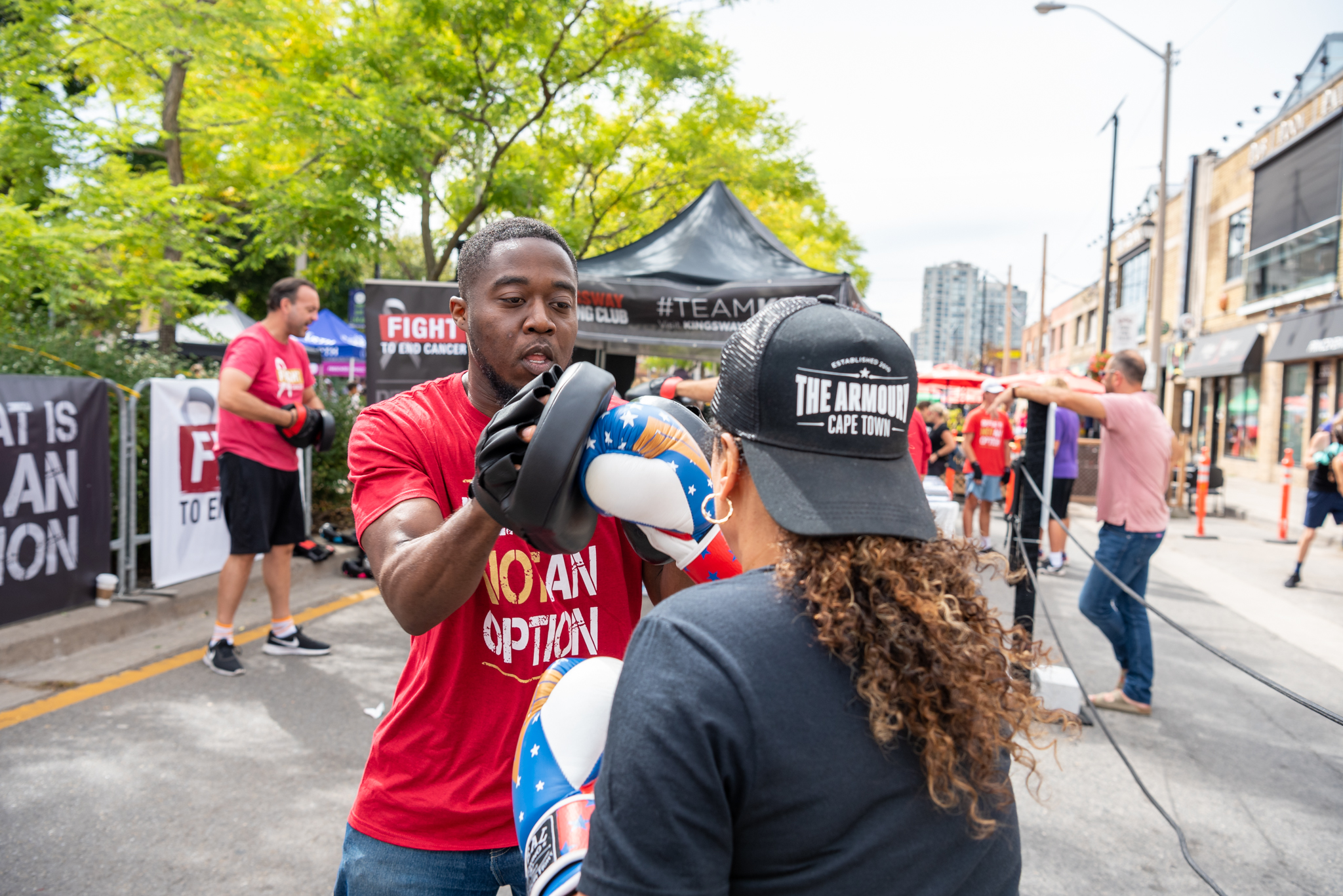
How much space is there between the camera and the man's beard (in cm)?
174

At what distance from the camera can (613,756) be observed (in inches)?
35.0

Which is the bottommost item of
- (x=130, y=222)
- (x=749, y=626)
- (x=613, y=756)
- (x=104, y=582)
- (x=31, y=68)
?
(x=104, y=582)

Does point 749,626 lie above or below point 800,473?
below

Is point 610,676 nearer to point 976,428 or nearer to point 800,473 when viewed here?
A: point 800,473

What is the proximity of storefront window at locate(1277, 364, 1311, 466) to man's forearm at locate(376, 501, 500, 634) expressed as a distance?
2190 centimetres

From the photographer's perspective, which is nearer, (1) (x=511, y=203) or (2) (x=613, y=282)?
(2) (x=613, y=282)

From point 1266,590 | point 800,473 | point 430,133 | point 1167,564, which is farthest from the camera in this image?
point 1167,564

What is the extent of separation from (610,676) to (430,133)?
23.8ft

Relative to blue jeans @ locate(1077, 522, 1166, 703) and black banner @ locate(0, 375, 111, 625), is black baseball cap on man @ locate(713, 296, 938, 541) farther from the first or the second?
black banner @ locate(0, 375, 111, 625)

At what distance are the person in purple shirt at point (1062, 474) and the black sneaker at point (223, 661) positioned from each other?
307 inches

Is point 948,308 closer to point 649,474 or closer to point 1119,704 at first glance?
point 1119,704

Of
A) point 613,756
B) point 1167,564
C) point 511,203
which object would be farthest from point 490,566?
point 1167,564

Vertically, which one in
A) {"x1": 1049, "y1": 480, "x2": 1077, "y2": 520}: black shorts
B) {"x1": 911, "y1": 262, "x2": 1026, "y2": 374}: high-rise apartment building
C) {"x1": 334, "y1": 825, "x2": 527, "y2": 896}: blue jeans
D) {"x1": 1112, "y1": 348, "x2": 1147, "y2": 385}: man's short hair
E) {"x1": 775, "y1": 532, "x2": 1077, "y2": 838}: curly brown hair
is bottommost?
{"x1": 334, "y1": 825, "x2": 527, "y2": 896}: blue jeans

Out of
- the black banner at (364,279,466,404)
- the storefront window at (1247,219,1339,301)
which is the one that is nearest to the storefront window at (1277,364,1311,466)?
the storefront window at (1247,219,1339,301)
